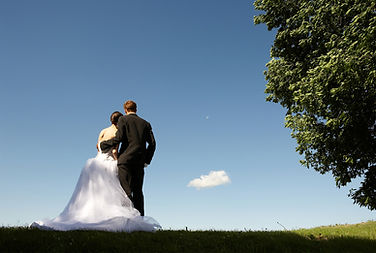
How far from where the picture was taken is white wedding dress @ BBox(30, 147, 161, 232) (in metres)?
8.55

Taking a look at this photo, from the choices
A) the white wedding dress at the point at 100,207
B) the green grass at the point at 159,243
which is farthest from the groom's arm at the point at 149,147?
the green grass at the point at 159,243

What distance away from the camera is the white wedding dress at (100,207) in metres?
8.55

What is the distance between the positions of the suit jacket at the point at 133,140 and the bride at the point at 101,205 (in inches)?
23.9

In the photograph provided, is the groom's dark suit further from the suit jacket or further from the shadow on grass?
the shadow on grass

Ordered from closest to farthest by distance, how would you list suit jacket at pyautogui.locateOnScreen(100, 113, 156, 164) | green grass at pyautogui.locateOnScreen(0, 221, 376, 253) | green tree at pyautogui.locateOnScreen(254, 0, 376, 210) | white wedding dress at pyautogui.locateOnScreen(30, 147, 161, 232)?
green grass at pyautogui.locateOnScreen(0, 221, 376, 253), white wedding dress at pyautogui.locateOnScreen(30, 147, 161, 232), suit jacket at pyautogui.locateOnScreen(100, 113, 156, 164), green tree at pyautogui.locateOnScreen(254, 0, 376, 210)

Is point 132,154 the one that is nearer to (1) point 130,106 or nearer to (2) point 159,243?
(1) point 130,106

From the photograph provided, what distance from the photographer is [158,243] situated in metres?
7.68

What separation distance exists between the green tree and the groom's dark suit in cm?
863

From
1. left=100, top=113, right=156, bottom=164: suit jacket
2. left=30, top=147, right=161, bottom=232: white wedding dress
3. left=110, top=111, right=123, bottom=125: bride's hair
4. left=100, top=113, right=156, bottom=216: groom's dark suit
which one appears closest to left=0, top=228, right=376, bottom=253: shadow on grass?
left=30, top=147, right=161, bottom=232: white wedding dress

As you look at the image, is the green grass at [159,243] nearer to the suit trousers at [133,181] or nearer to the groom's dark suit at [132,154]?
the suit trousers at [133,181]

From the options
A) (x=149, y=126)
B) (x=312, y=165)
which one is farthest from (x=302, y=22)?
(x=149, y=126)

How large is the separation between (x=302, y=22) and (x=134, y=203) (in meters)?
13.0

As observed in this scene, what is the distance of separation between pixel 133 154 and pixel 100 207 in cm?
178

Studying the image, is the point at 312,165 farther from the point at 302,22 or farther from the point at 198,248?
the point at 198,248
